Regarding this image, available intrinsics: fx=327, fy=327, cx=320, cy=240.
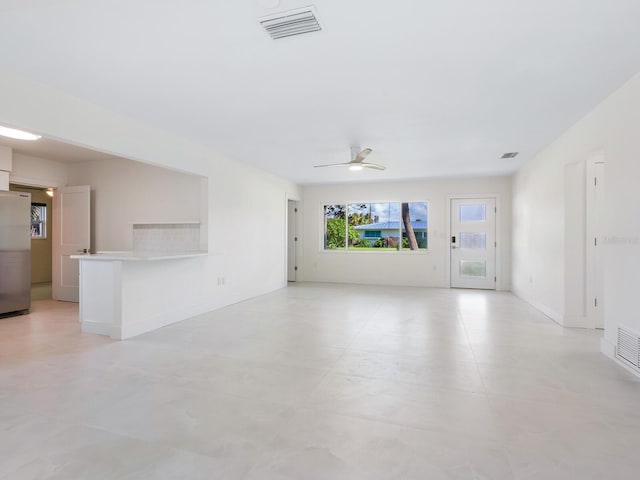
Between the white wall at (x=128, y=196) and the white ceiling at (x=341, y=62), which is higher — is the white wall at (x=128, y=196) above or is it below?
below

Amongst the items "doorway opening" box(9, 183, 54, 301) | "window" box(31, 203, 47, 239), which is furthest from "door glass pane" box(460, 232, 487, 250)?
"window" box(31, 203, 47, 239)

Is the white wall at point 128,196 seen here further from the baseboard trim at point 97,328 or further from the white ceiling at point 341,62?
the baseboard trim at point 97,328

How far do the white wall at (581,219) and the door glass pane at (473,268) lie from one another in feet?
3.18

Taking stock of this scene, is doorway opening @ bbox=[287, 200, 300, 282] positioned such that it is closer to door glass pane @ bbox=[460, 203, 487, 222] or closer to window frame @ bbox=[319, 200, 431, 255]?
window frame @ bbox=[319, 200, 431, 255]

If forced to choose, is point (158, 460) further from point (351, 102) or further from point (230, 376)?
point (351, 102)

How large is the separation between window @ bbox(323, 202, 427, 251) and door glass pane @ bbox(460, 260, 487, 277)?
0.94 metres

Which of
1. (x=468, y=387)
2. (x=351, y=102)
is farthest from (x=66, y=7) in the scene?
(x=468, y=387)

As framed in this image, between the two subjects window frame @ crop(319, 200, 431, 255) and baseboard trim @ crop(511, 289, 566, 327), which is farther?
window frame @ crop(319, 200, 431, 255)

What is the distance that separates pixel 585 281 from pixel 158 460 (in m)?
4.91

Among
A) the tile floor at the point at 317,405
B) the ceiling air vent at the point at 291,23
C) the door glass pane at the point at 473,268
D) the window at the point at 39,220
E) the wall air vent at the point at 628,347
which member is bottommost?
the tile floor at the point at 317,405

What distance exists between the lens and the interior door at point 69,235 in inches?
232

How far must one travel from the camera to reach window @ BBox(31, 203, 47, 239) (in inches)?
324

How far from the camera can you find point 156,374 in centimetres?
278

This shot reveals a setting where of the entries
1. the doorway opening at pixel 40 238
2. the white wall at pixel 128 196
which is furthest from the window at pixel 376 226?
the doorway opening at pixel 40 238
